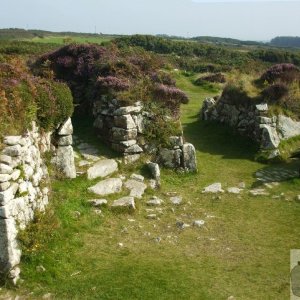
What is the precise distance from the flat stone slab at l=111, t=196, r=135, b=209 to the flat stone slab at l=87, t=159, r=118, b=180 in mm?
1580

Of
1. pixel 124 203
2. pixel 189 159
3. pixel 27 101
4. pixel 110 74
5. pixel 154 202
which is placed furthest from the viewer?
pixel 110 74

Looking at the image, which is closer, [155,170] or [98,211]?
[98,211]

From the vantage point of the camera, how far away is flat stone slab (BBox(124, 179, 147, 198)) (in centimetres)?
1428

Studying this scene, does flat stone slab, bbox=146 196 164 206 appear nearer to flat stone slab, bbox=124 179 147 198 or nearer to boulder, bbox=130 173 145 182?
flat stone slab, bbox=124 179 147 198

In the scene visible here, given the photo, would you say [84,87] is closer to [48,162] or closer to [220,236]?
[48,162]

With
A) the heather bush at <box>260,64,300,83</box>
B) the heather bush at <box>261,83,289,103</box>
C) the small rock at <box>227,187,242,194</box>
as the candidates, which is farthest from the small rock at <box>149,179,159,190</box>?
the heather bush at <box>260,64,300,83</box>

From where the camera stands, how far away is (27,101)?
11945 mm

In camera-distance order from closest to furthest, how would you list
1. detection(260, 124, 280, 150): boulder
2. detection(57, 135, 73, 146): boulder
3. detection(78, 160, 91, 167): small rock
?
detection(57, 135, 73, 146): boulder
detection(78, 160, 91, 167): small rock
detection(260, 124, 280, 150): boulder

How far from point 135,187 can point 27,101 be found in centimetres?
465

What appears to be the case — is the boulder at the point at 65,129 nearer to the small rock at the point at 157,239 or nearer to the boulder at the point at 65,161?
the boulder at the point at 65,161

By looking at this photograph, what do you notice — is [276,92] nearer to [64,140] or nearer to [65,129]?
[65,129]

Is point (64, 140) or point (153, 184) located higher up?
point (64, 140)

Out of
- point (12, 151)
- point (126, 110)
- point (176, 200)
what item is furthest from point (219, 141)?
point (12, 151)

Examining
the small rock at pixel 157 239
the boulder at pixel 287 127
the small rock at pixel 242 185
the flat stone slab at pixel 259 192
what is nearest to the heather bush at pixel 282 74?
the boulder at pixel 287 127
